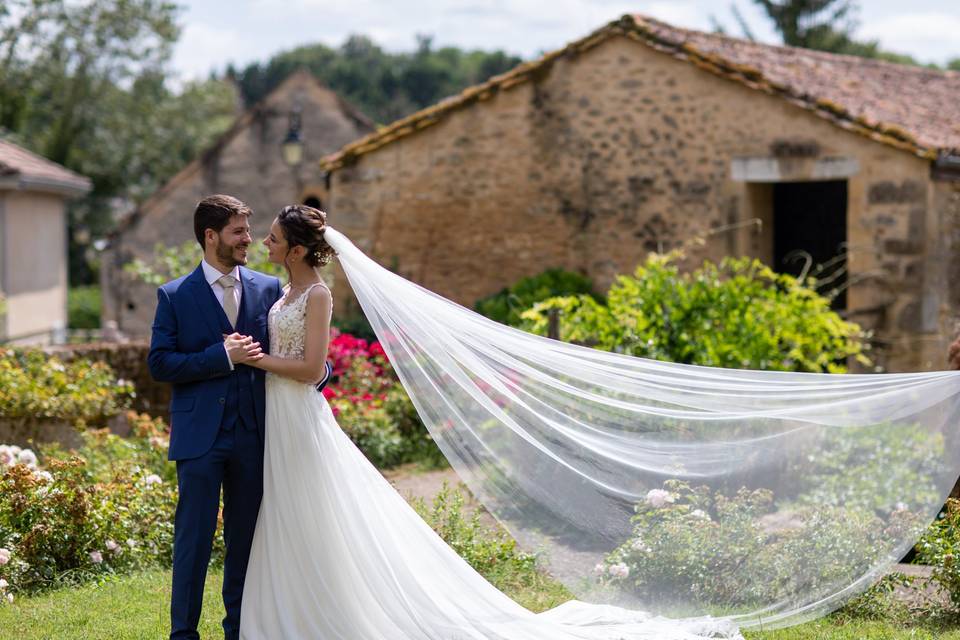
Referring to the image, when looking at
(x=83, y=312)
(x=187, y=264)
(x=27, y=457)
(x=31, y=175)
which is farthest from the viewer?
(x=83, y=312)

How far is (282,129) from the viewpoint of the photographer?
24.3 meters

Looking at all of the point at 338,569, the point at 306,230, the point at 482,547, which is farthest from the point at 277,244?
the point at 482,547

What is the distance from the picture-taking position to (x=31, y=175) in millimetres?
18750

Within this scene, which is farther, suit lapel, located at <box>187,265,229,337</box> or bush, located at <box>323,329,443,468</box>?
bush, located at <box>323,329,443,468</box>

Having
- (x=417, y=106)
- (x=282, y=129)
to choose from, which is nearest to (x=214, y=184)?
(x=282, y=129)

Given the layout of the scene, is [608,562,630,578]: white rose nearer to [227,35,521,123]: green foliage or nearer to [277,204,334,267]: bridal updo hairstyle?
[277,204,334,267]: bridal updo hairstyle

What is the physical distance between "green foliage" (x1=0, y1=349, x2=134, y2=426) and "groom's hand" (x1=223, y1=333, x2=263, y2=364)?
4.46m

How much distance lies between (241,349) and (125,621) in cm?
159

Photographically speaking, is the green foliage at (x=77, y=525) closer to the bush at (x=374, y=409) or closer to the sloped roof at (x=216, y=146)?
the bush at (x=374, y=409)

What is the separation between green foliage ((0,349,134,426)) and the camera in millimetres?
8758

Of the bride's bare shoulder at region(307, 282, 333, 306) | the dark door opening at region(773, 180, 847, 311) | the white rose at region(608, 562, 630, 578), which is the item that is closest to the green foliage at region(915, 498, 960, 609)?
the white rose at region(608, 562, 630, 578)

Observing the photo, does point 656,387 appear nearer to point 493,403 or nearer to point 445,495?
point 493,403

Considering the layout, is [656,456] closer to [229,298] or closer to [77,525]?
[229,298]

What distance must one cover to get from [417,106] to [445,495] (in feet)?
187
